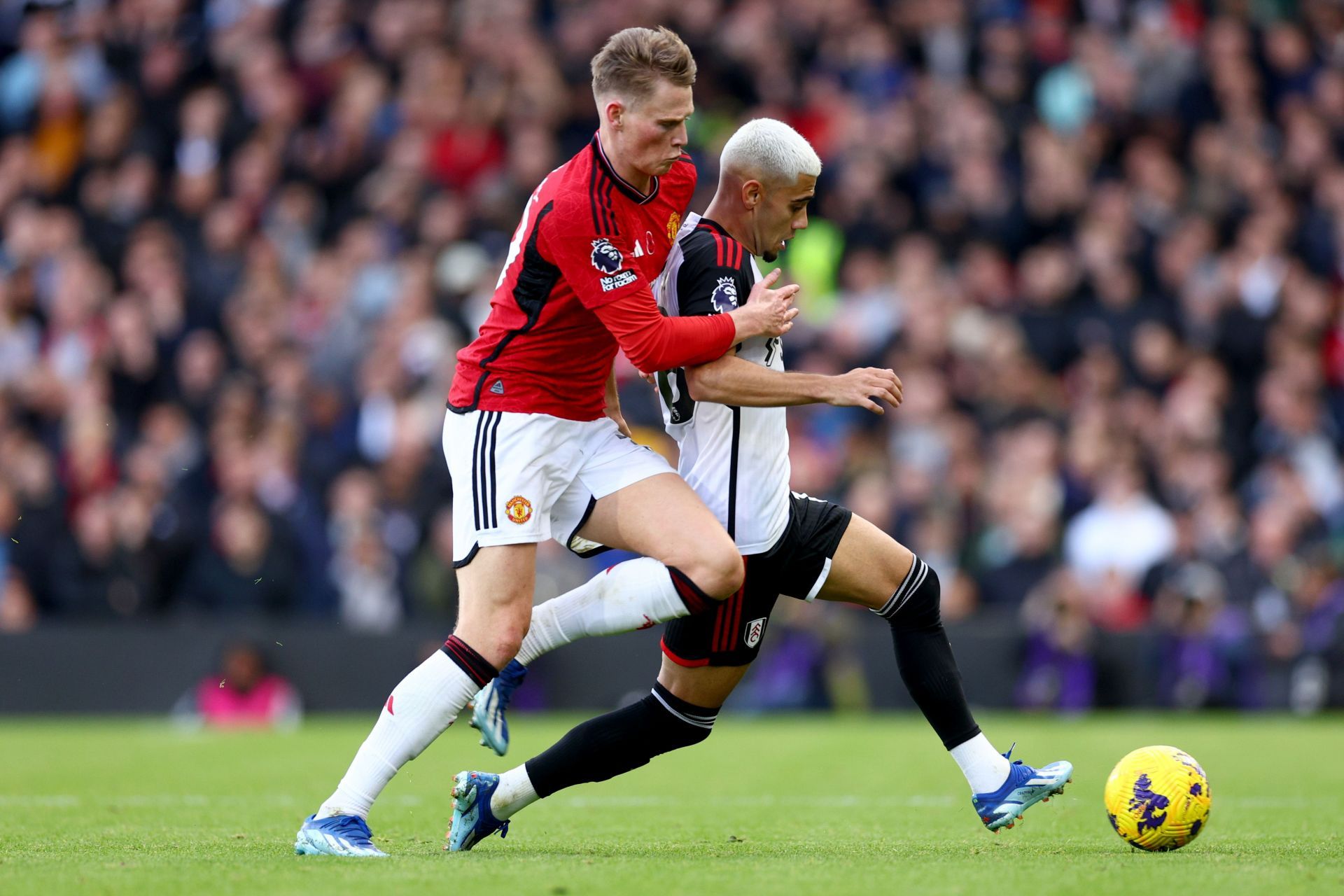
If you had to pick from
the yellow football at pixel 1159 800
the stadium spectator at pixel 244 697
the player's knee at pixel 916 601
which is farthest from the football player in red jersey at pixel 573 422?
the stadium spectator at pixel 244 697

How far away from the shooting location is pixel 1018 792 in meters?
5.99

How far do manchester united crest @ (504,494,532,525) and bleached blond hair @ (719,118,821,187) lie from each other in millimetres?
Result: 1339

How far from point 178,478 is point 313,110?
5.07 metres

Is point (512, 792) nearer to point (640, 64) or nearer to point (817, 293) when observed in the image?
point (640, 64)

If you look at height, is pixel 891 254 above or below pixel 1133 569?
above

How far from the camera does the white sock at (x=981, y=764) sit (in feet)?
19.8

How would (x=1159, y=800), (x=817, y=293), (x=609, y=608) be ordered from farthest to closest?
(x=817, y=293) → (x=609, y=608) → (x=1159, y=800)

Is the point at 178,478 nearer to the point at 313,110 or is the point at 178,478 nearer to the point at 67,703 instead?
the point at 67,703

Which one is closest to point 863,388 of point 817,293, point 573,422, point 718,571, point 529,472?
point 718,571

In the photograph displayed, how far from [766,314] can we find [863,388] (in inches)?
15.8

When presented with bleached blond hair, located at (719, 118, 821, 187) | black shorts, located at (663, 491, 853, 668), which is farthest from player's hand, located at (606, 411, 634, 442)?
bleached blond hair, located at (719, 118, 821, 187)

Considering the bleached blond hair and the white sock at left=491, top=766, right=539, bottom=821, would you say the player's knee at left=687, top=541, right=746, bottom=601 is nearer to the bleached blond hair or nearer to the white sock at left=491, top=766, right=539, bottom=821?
the white sock at left=491, top=766, right=539, bottom=821

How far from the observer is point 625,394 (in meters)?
14.6

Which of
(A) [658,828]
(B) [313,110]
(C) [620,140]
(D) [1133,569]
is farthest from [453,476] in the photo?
(B) [313,110]
